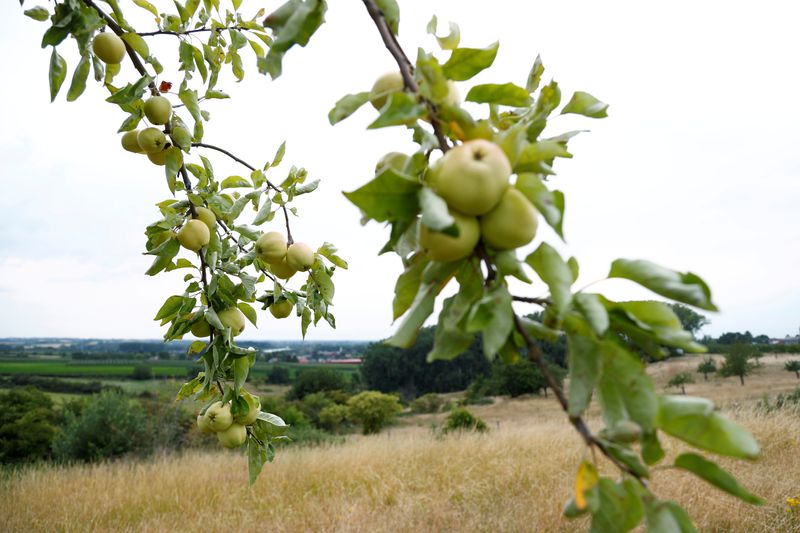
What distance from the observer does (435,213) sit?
408 millimetres

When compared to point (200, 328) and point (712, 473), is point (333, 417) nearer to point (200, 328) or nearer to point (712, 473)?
point (200, 328)

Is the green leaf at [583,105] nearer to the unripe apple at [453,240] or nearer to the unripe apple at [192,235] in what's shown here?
the unripe apple at [453,240]

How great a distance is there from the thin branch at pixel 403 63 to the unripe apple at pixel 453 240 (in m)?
0.08

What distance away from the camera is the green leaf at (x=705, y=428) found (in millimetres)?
396

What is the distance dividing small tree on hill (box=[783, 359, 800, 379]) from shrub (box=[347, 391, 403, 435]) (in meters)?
15.2

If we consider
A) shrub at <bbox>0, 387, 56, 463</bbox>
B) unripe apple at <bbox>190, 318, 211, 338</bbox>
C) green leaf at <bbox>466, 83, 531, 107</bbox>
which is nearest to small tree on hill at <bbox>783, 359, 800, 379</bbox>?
shrub at <bbox>0, 387, 56, 463</bbox>

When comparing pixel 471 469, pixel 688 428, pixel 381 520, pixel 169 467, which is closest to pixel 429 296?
pixel 688 428

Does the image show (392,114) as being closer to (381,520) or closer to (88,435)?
(381,520)

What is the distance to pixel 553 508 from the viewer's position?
185 inches

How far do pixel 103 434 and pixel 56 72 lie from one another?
1114 centimetres

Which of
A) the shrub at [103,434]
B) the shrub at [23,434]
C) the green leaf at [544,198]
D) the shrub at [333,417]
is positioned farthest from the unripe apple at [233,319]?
the shrub at [333,417]

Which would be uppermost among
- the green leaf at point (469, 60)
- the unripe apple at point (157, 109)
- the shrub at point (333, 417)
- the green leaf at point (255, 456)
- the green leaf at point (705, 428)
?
the unripe apple at point (157, 109)

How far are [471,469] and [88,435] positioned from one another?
25.8ft

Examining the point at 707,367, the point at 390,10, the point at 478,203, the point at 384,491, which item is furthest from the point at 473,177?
the point at 707,367
